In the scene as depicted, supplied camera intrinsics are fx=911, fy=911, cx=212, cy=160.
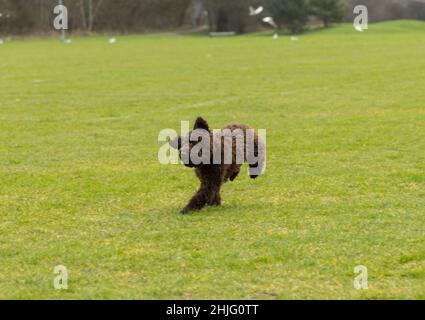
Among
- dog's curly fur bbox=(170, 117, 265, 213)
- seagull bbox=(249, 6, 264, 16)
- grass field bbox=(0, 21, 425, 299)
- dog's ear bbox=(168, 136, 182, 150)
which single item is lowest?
grass field bbox=(0, 21, 425, 299)

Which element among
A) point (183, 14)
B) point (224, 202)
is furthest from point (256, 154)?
point (183, 14)

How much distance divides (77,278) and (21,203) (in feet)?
9.95

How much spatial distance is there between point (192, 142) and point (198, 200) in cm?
74

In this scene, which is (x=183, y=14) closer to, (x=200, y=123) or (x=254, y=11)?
(x=254, y=11)

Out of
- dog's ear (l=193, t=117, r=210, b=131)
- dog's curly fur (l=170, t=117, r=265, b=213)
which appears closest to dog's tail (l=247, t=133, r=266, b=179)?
dog's curly fur (l=170, t=117, r=265, b=213)

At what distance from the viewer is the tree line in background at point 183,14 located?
7044 cm

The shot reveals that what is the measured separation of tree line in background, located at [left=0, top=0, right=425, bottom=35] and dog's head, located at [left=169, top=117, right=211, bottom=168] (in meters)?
61.9

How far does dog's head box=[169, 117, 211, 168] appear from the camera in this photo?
293 inches

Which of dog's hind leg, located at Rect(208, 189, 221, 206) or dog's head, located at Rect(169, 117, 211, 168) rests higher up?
dog's head, located at Rect(169, 117, 211, 168)

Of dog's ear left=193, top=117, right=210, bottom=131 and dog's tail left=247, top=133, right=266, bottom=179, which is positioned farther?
dog's tail left=247, top=133, right=266, bottom=179

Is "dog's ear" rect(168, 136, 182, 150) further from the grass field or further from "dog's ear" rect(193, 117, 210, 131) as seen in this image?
the grass field

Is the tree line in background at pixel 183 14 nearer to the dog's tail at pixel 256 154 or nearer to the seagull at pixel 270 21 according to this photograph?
the seagull at pixel 270 21

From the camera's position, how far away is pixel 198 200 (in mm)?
8062
